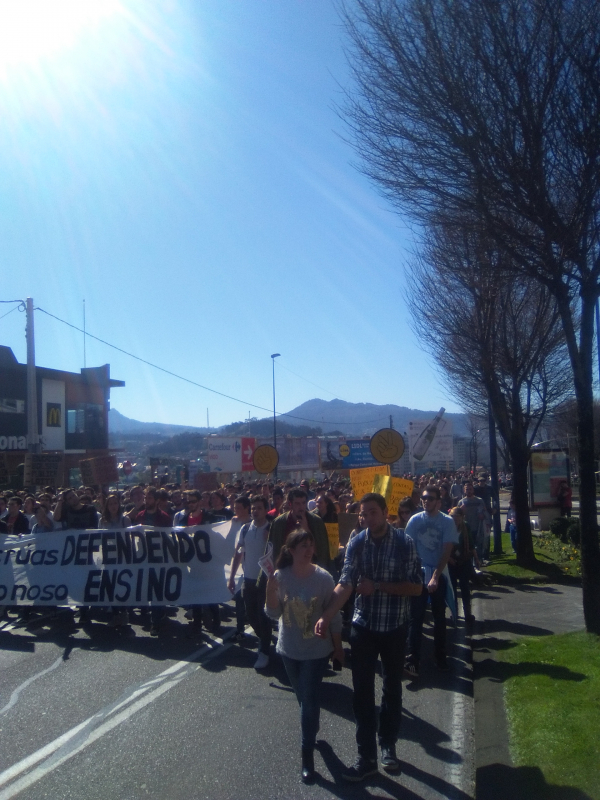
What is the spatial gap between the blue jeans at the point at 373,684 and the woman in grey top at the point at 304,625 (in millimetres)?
151

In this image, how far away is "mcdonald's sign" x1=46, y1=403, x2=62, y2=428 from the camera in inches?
1763

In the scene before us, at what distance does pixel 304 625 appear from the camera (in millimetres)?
5066

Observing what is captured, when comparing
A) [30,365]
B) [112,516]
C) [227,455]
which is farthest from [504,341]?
[227,455]

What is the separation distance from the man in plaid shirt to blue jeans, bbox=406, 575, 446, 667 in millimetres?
2315

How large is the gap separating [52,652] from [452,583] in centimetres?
471

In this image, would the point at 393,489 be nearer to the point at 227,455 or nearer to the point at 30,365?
the point at 30,365

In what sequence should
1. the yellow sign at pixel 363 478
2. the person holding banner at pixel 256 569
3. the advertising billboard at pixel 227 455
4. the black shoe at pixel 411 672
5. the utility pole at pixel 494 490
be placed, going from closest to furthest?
the black shoe at pixel 411 672, the person holding banner at pixel 256 569, the yellow sign at pixel 363 478, the utility pole at pixel 494 490, the advertising billboard at pixel 227 455

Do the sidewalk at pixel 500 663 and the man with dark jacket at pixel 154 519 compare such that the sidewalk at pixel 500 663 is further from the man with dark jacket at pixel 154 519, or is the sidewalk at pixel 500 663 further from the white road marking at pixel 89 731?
the man with dark jacket at pixel 154 519

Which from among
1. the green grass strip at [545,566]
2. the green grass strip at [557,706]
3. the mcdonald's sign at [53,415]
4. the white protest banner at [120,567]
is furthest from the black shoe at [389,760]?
the mcdonald's sign at [53,415]

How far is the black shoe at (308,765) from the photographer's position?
495 centimetres

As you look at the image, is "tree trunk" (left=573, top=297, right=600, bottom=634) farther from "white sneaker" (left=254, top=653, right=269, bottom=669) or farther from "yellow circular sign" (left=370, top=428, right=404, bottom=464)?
"yellow circular sign" (left=370, top=428, right=404, bottom=464)

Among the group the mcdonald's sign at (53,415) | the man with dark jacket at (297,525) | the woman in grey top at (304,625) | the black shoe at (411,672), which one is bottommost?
the black shoe at (411,672)

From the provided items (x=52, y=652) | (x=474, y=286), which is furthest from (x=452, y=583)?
(x=474, y=286)

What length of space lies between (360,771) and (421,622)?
2.94m
